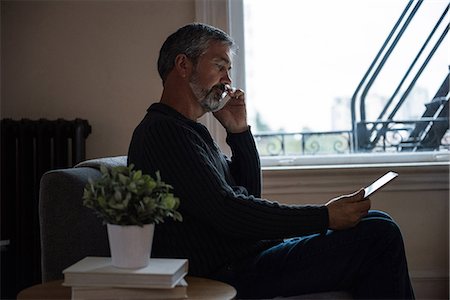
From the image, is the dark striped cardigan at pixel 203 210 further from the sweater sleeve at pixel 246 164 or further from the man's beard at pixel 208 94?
the sweater sleeve at pixel 246 164

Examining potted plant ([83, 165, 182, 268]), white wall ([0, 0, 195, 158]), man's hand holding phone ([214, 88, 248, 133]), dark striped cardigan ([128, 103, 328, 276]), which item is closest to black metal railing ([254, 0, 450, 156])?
white wall ([0, 0, 195, 158])

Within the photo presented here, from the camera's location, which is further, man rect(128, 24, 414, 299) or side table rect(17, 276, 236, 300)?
man rect(128, 24, 414, 299)

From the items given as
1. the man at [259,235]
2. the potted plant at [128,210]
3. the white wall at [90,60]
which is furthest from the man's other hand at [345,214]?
the white wall at [90,60]

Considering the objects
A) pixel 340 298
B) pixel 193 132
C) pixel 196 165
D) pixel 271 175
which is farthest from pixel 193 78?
pixel 271 175

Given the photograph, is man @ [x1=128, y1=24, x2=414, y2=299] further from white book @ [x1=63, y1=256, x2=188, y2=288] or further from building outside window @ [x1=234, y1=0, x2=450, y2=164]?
building outside window @ [x1=234, y1=0, x2=450, y2=164]

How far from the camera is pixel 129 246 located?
1364 mm

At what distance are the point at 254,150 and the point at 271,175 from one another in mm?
665

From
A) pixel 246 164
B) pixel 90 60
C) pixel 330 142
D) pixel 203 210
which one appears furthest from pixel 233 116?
pixel 90 60

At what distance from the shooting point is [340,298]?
173 cm

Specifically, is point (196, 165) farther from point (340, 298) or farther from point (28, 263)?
point (28, 263)

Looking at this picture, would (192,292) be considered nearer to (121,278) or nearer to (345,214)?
(121,278)

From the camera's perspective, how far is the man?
167 cm

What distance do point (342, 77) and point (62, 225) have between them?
1699 mm

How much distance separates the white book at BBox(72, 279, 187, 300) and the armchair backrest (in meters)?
0.45
